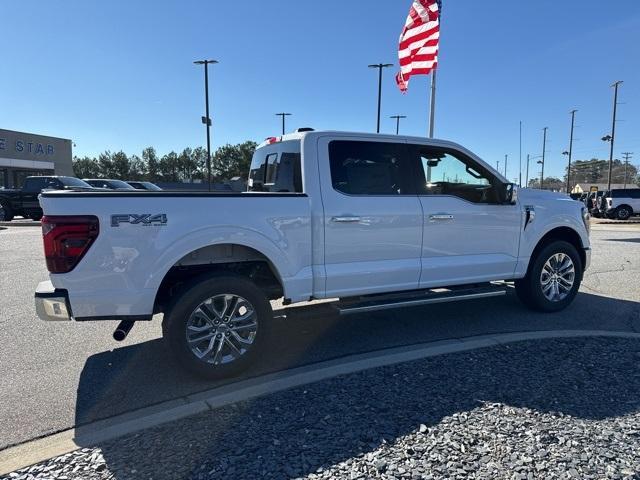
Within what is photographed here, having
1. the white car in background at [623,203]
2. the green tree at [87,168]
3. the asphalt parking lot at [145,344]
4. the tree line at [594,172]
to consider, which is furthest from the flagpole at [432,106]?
the tree line at [594,172]

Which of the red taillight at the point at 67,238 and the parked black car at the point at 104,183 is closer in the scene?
the red taillight at the point at 67,238

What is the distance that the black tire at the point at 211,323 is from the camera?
3.77 meters

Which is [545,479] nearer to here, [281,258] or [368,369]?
[368,369]

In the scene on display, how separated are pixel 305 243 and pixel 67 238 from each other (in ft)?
6.15

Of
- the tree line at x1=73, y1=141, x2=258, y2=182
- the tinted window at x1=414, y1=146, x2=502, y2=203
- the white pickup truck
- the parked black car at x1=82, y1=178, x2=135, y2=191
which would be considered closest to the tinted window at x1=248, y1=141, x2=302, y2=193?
the white pickup truck

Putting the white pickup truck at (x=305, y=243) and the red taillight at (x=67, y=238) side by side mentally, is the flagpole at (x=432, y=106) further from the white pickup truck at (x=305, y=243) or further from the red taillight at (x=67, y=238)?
the red taillight at (x=67, y=238)

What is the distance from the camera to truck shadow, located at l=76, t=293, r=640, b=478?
2850mm

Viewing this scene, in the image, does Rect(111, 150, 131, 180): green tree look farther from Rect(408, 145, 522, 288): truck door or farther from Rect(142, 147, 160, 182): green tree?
Rect(408, 145, 522, 288): truck door

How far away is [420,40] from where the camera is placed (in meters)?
12.4

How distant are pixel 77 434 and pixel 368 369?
2206mm

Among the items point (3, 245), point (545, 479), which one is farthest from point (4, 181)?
point (545, 479)

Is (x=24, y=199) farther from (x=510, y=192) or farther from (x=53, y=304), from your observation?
(x=510, y=192)

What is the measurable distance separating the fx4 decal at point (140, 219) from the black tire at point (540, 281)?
4.23 meters

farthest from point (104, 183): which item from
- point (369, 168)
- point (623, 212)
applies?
point (623, 212)
